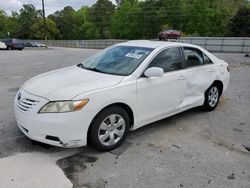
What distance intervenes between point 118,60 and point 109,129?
1.24m

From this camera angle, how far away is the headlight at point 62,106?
3.12 metres

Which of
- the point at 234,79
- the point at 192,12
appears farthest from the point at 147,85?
the point at 192,12

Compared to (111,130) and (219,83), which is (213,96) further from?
(111,130)

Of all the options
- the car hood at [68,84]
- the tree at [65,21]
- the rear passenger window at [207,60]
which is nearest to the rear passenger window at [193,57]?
the rear passenger window at [207,60]

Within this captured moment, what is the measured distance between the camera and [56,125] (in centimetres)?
308

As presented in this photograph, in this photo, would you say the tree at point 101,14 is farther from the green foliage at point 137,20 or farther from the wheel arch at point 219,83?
the wheel arch at point 219,83

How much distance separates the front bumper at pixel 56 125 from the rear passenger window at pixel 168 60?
4.86ft

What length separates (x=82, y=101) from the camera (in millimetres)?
3152

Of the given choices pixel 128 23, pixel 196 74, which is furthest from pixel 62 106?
pixel 128 23

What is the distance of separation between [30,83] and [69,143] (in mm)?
1204

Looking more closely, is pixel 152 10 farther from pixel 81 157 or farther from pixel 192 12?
pixel 81 157

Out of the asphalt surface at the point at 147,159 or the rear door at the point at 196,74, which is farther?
the rear door at the point at 196,74

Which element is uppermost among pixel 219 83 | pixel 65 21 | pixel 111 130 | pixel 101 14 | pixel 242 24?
pixel 101 14

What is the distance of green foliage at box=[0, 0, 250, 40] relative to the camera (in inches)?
2099
